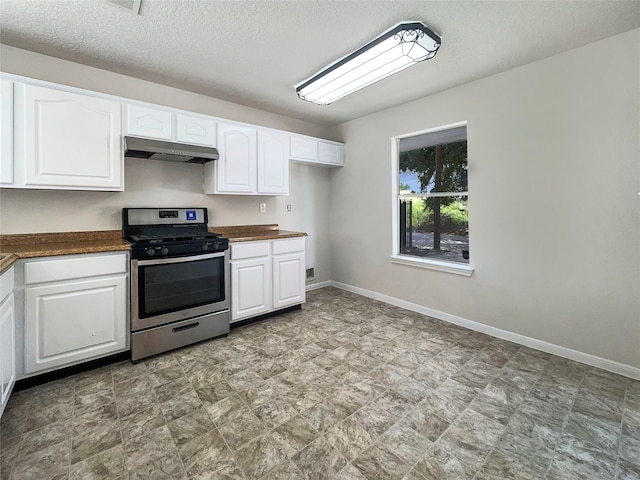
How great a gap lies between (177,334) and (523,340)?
3.11 meters

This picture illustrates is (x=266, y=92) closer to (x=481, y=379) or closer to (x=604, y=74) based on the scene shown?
(x=604, y=74)

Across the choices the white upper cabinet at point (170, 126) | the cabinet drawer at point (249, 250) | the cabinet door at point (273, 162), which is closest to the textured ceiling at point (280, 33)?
the white upper cabinet at point (170, 126)

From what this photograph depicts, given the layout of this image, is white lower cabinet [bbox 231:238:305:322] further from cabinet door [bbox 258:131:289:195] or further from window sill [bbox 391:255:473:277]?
window sill [bbox 391:255:473:277]

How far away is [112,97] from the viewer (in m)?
2.47

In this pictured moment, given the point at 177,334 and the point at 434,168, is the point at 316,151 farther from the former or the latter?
the point at 177,334

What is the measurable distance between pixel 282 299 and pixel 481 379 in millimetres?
2052

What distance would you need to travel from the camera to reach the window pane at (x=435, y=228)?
3.24 m

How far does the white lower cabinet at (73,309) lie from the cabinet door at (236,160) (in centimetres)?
124

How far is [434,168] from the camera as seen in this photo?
11.4ft

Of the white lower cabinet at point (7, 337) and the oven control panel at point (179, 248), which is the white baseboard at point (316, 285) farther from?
the white lower cabinet at point (7, 337)

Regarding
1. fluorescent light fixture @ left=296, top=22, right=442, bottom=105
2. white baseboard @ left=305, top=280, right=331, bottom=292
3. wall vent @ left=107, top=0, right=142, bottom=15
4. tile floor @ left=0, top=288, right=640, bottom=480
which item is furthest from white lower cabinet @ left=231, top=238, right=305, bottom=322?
wall vent @ left=107, top=0, right=142, bottom=15

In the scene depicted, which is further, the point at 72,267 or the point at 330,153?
the point at 330,153

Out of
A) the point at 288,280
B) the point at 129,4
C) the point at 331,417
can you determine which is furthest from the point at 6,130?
the point at 331,417

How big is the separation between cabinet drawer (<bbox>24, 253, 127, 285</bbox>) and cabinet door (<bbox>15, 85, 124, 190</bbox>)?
0.60m
